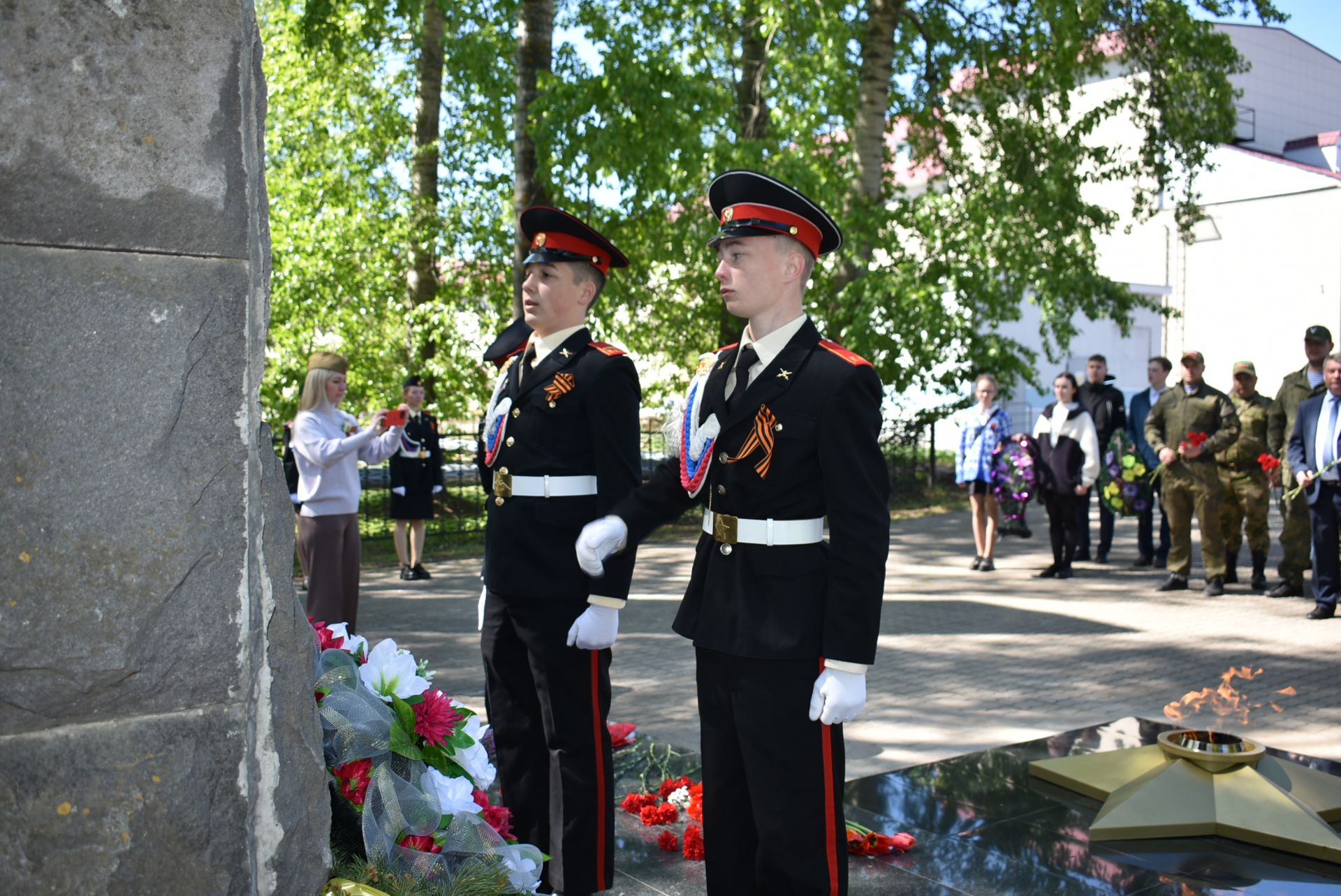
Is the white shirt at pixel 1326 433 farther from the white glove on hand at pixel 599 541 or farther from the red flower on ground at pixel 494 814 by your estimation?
the red flower on ground at pixel 494 814

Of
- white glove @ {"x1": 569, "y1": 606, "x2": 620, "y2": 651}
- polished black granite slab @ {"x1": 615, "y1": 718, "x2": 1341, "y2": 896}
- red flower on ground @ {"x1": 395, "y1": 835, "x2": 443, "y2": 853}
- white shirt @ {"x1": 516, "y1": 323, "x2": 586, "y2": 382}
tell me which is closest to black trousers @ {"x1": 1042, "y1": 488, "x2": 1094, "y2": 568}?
polished black granite slab @ {"x1": 615, "y1": 718, "x2": 1341, "y2": 896}

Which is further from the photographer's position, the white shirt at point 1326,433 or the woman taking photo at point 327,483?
the white shirt at point 1326,433

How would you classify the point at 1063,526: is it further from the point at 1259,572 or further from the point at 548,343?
the point at 548,343

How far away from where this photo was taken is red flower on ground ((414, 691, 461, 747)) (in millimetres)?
3135

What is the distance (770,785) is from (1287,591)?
29.2 feet

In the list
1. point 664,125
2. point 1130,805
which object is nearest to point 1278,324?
point 664,125

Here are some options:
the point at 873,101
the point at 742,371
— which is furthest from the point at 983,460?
the point at 742,371

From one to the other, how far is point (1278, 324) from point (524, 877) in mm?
31226

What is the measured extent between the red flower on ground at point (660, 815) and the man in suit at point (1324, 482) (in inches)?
263

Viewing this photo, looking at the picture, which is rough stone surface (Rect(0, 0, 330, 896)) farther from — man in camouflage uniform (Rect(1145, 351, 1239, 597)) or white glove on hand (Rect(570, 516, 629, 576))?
man in camouflage uniform (Rect(1145, 351, 1239, 597))

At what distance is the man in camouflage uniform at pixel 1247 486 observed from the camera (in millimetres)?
10930

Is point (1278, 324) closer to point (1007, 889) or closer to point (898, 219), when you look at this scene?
point (898, 219)

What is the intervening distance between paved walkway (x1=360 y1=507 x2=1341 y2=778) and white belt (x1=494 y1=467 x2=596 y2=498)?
2241 millimetres

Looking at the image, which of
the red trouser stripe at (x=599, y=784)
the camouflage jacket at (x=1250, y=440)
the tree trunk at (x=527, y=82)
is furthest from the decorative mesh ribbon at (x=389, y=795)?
the camouflage jacket at (x=1250, y=440)
